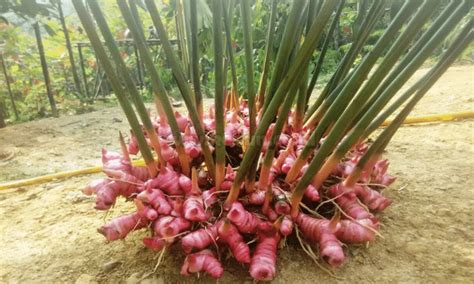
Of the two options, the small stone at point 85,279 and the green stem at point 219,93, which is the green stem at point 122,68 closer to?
the green stem at point 219,93

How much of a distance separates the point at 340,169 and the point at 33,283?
70 centimetres

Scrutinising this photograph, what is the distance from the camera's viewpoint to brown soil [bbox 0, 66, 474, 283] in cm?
75

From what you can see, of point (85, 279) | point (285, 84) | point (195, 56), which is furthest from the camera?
point (195, 56)

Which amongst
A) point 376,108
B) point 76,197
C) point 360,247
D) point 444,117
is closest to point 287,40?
Result: point 376,108

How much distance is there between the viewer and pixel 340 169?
90 centimetres

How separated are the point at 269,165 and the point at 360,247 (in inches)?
10.2

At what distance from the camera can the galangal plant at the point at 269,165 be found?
2.26ft

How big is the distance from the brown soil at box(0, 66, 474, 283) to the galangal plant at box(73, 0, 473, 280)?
0.05 meters

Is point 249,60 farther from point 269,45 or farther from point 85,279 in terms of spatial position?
point 85,279

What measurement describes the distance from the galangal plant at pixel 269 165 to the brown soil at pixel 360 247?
5cm

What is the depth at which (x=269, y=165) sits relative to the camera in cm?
80

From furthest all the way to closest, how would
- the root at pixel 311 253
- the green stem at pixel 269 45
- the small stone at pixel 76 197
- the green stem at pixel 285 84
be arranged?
the small stone at pixel 76 197 → the green stem at pixel 269 45 → the root at pixel 311 253 → the green stem at pixel 285 84

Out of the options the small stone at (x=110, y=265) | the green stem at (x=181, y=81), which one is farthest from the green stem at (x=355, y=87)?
the small stone at (x=110, y=265)

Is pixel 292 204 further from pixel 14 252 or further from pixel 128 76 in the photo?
pixel 14 252
